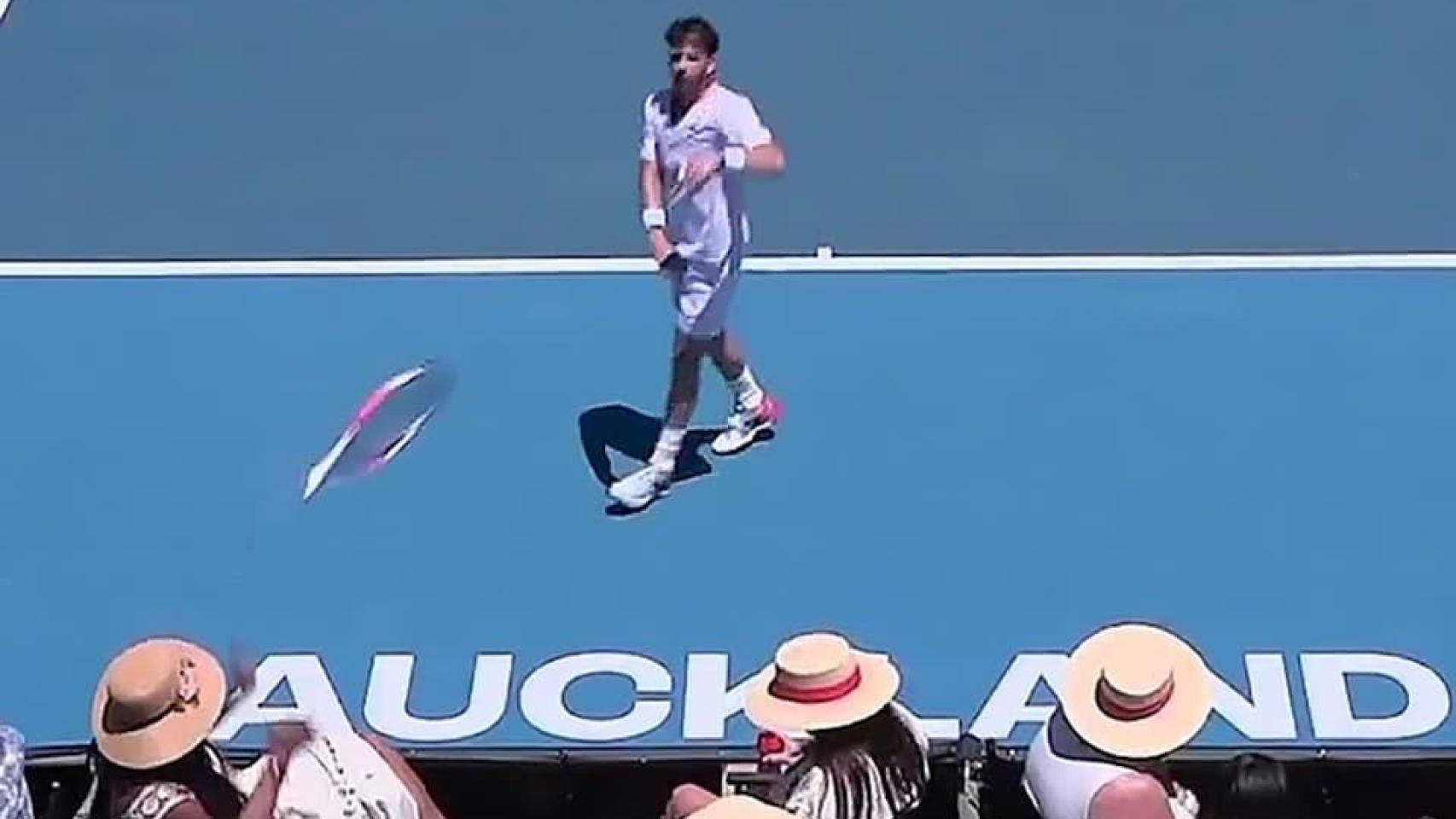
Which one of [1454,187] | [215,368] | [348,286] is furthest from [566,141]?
[1454,187]

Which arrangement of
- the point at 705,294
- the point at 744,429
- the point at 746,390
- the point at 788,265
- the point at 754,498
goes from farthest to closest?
1. the point at 788,265
2. the point at 744,429
3. the point at 746,390
4. the point at 754,498
5. the point at 705,294

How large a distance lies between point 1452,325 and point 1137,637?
5.70m

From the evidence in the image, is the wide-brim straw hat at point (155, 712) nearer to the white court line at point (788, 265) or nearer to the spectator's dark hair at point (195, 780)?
the spectator's dark hair at point (195, 780)

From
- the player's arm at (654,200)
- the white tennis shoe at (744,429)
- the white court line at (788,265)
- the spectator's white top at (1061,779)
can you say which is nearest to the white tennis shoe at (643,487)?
the white tennis shoe at (744,429)

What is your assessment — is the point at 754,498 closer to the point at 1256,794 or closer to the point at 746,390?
the point at 746,390

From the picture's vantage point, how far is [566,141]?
12.7m

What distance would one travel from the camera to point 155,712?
512cm

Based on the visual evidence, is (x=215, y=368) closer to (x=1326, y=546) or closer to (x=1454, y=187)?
(x=1326, y=546)

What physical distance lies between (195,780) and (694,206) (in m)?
4.40

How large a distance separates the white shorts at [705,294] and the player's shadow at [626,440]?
0.53 meters

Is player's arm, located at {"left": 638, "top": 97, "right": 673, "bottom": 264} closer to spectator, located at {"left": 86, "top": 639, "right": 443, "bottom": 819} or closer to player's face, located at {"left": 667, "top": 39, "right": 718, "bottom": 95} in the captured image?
player's face, located at {"left": 667, "top": 39, "right": 718, "bottom": 95}

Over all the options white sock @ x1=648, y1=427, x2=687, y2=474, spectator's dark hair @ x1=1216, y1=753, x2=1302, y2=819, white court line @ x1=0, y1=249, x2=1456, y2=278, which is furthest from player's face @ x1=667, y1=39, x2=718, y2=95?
spectator's dark hair @ x1=1216, y1=753, x2=1302, y2=819

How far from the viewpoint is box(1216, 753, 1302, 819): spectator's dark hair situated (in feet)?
16.9

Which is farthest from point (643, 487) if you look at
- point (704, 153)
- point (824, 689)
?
point (824, 689)
